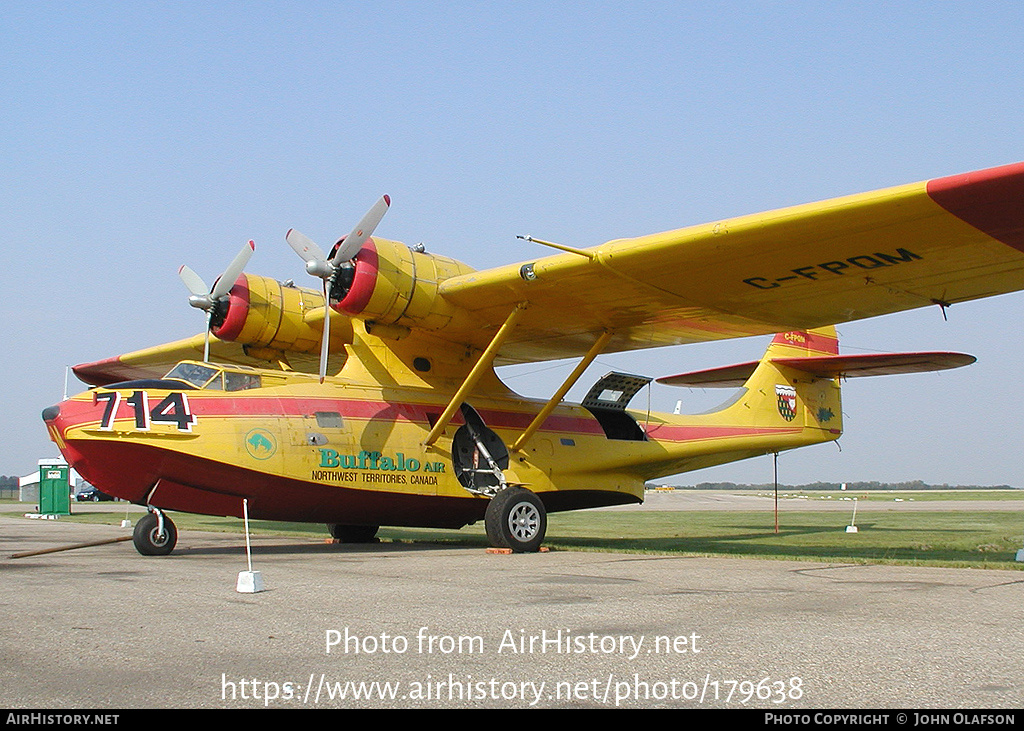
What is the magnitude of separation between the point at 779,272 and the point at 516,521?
5277 mm

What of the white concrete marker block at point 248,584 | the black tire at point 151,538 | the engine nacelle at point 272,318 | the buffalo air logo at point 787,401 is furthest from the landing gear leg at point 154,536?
the buffalo air logo at point 787,401

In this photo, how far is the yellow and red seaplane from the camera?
1092cm

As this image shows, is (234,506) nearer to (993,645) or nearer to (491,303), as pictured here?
(491,303)

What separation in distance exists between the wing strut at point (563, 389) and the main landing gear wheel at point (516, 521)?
1261mm

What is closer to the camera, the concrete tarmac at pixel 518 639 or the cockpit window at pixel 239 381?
the concrete tarmac at pixel 518 639

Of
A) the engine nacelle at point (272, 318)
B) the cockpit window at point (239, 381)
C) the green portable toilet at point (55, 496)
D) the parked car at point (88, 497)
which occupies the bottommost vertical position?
the parked car at point (88, 497)

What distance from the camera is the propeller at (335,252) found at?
13344 mm

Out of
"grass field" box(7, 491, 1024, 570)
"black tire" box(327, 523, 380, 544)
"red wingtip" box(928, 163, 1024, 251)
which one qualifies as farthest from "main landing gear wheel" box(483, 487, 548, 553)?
"red wingtip" box(928, 163, 1024, 251)

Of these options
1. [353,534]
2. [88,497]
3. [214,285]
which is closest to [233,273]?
[214,285]

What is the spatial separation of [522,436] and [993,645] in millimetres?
10045

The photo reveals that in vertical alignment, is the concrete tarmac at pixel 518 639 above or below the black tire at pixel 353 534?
above

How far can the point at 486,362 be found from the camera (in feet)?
45.3

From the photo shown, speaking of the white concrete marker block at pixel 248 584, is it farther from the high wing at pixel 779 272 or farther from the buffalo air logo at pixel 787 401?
the buffalo air logo at pixel 787 401

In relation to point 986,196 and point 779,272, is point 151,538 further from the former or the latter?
point 986,196
